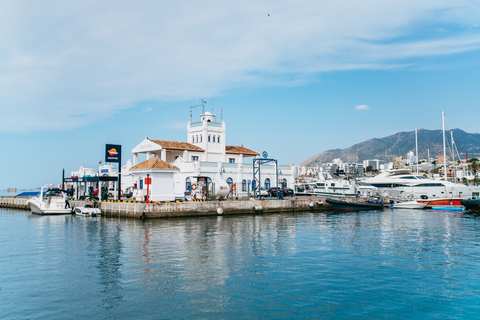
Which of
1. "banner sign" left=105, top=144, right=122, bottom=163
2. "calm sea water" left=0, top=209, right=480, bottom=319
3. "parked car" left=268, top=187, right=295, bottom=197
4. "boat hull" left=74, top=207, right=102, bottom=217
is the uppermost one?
"banner sign" left=105, top=144, right=122, bottom=163

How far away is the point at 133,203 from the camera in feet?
133

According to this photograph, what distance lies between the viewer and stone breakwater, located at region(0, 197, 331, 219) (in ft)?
131

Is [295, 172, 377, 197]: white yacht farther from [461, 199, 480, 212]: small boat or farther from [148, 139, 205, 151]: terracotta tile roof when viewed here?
[148, 139, 205, 151]: terracotta tile roof

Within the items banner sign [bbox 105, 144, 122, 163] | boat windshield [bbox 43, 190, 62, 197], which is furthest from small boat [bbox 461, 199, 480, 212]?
boat windshield [bbox 43, 190, 62, 197]

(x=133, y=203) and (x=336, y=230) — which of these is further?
(x=133, y=203)

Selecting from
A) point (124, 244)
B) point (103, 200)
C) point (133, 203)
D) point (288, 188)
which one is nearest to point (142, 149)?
point (103, 200)

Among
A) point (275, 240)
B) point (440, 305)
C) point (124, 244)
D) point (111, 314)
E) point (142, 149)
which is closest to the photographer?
point (111, 314)

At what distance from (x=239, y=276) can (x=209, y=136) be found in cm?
5106

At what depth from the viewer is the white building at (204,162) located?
5504 cm

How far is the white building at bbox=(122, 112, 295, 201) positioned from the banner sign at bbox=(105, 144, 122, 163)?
3.35m

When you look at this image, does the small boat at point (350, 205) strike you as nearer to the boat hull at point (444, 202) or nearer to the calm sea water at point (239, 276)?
the boat hull at point (444, 202)

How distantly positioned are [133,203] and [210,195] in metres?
11.7

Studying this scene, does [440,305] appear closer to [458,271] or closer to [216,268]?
[458,271]

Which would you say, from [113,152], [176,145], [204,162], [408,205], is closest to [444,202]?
[408,205]
